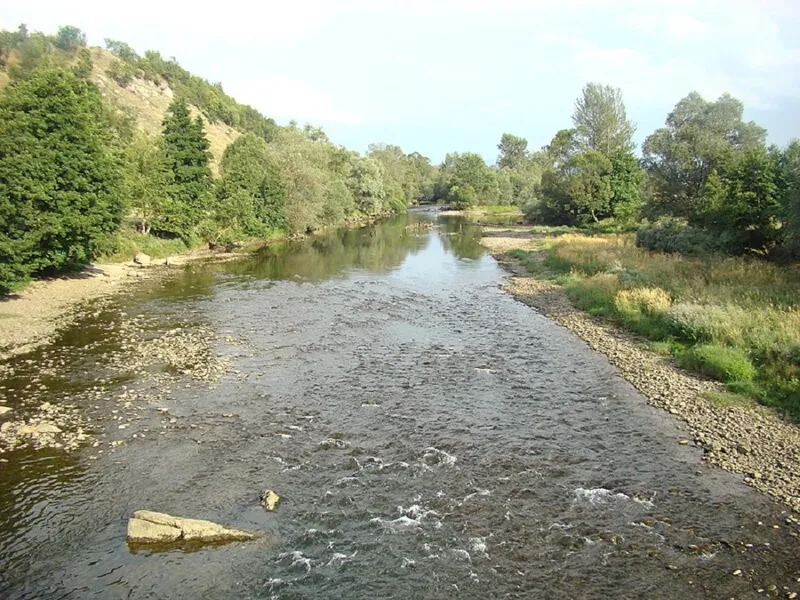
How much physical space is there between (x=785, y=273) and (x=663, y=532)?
2789 centimetres

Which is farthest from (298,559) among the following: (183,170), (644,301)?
(183,170)

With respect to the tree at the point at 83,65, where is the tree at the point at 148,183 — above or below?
below

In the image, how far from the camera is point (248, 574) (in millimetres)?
11664

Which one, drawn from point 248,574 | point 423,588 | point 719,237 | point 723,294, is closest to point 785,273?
point 723,294

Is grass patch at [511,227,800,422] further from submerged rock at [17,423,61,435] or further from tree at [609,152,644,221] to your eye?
tree at [609,152,644,221]

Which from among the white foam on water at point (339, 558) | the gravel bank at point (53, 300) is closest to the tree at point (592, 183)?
the gravel bank at point (53, 300)

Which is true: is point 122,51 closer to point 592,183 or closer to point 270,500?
point 592,183

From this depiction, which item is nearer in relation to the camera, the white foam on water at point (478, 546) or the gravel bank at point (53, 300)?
the white foam on water at point (478, 546)

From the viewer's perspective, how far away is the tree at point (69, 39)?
470ft

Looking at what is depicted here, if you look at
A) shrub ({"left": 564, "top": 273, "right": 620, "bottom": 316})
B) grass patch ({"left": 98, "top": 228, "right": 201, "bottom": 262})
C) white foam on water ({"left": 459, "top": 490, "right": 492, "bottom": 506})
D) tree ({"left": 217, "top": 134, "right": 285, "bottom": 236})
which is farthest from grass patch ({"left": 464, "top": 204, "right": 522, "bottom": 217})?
white foam on water ({"left": 459, "top": 490, "right": 492, "bottom": 506})

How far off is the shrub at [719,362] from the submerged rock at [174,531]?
18469mm

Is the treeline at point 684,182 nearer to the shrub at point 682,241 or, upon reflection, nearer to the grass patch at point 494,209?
the shrub at point 682,241

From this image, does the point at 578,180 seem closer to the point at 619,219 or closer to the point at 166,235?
the point at 619,219

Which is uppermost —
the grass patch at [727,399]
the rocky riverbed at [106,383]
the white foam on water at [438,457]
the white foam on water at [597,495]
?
the rocky riverbed at [106,383]
